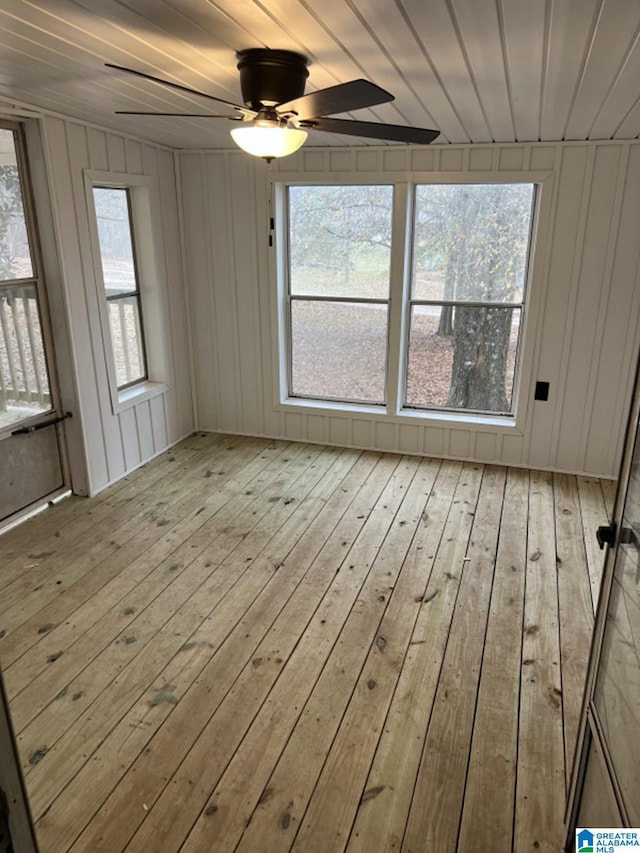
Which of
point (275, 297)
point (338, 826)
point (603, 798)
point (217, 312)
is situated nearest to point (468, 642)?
point (338, 826)

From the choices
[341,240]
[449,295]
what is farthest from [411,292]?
[341,240]

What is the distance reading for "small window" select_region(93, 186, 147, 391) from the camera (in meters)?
4.23

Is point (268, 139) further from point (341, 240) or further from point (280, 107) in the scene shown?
point (341, 240)

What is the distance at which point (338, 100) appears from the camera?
76.3 inches

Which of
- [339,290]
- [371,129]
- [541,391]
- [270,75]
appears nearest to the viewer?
[270,75]

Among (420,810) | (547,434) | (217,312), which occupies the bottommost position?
(420,810)

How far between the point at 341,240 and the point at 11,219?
237cm

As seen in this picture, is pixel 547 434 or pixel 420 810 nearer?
pixel 420 810

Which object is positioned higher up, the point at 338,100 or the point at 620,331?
the point at 338,100

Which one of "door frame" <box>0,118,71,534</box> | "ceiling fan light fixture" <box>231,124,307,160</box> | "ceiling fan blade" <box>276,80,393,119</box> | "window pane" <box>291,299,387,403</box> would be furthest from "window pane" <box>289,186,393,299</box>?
"ceiling fan blade" <box>276,80,393,119</box>

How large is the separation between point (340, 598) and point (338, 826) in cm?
124

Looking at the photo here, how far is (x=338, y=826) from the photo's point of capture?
191cm

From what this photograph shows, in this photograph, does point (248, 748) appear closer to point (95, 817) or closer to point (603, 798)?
point (95, 817)
